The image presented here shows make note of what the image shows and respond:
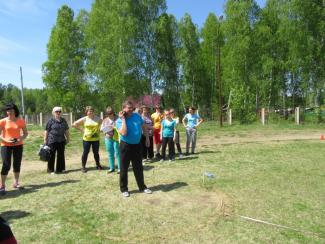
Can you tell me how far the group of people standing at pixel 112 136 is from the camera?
7328mm

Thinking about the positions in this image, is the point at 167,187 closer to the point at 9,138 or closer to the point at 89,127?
the point at 89,127

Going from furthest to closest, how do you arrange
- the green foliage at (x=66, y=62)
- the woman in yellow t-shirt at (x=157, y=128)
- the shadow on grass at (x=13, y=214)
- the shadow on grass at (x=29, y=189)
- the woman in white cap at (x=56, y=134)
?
the green foliage at (x=66, y=62) → the woman in yellow t-shirt at (x=157, y=128) → the woman in white cap at (x=56, y=134) → the shadow on grass at (x=29, y=189) → the shadow on grass at (x=13, y=214)

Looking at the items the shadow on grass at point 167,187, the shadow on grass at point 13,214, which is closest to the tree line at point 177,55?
the shadow on grass at point 167,187

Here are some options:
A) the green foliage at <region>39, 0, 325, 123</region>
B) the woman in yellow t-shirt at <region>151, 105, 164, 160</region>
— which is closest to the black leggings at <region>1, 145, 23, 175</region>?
the woman in yellow t-shirt at <region>151, 105, 164, 160</region>

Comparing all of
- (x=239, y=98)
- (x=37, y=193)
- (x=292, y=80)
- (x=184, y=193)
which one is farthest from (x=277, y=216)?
(x=292, y=80)

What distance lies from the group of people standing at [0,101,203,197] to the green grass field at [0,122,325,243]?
1.42 ft

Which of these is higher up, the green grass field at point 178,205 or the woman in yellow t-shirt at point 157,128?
the woman in yellow t-shirt at point 157,128

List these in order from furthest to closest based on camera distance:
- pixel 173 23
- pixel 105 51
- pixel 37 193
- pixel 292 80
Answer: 1. pixel 173 23
2. pixel 292 80
3. pixel 105 51
4. pixel 37 193

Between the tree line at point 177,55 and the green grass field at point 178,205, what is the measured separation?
1897 cm

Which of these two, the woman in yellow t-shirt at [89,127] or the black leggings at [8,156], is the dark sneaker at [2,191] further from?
the woman in yellow t-shirt at [89,127]

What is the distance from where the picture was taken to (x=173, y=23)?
36.2 m

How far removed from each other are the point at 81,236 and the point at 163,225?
4.06 feet

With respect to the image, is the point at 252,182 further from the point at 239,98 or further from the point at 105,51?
the point at 105,51

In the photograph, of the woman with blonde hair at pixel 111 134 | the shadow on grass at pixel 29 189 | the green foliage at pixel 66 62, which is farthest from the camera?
the green foliage at pixel 66 62
